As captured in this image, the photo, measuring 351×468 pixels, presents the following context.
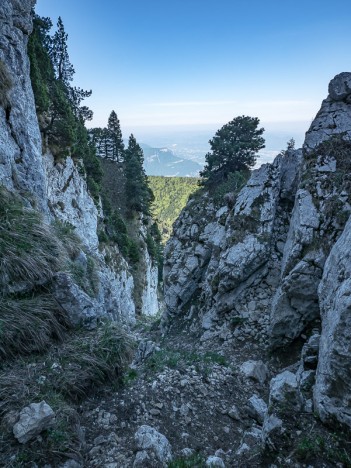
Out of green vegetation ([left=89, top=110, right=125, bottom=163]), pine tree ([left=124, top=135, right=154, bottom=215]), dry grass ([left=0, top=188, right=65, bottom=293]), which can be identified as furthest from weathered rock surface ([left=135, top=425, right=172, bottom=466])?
green vegetation ([left=89, top=110, right=125, bottom=163])

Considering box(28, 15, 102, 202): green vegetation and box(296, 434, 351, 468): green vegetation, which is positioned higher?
box(28, 15, 102, 202): green vegetation

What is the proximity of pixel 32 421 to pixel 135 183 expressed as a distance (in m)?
39.6

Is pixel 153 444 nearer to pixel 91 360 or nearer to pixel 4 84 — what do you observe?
pixel 91 360

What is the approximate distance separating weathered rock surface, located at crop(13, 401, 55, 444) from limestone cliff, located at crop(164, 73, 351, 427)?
4023mm

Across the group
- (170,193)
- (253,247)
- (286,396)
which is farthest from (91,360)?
(170,193)

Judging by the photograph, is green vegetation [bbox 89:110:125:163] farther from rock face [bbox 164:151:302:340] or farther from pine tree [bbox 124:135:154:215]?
rock face [bbox 164:151:302:340]

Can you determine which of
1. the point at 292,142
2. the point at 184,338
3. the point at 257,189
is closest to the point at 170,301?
the point at 184,338

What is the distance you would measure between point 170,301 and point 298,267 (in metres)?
10.6

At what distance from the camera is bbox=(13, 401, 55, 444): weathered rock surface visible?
3488 millimetres

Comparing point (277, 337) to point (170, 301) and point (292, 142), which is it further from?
point (292, 142)

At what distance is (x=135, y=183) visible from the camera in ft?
136

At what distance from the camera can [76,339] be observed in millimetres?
5516

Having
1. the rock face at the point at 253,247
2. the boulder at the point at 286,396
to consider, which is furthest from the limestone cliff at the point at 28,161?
the rock face at the point at 253,247

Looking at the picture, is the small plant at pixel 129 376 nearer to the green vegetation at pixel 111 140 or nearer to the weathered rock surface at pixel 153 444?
the weathered rock surface at pixel 153 444
